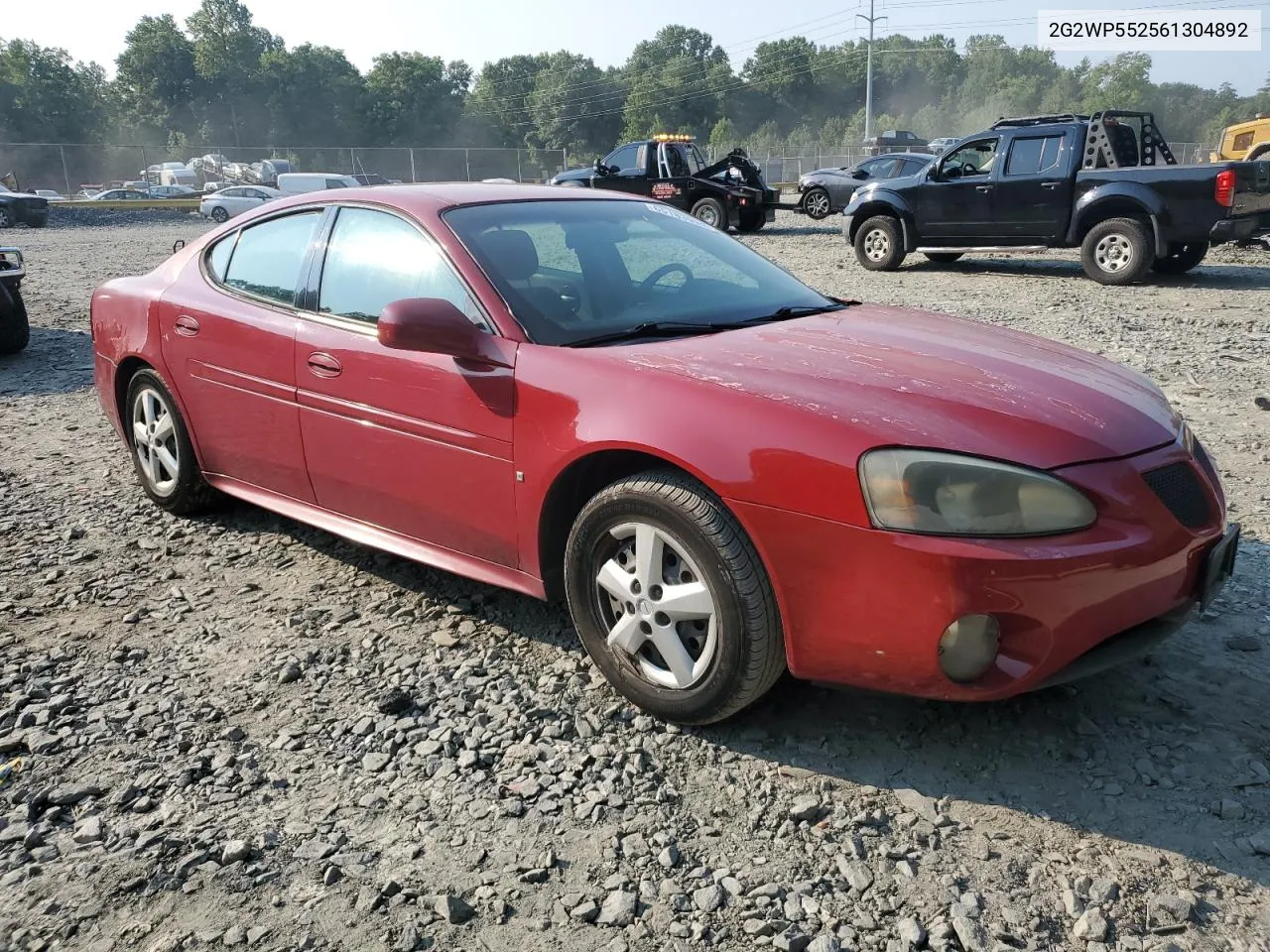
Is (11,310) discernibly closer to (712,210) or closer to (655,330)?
(655,330)

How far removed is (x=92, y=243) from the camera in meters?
21.3

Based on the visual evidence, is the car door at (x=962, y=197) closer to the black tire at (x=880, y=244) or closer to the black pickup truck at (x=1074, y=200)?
the black pickup truck at (x=1074, y=200)

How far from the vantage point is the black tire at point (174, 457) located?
14.4ft

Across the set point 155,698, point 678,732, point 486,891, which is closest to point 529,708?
point 678,732

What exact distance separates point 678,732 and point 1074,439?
133 centimetres

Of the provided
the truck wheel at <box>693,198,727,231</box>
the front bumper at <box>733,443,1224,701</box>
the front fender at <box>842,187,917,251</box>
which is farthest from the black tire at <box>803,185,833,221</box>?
the front bumper at <box>733,443,1224,701</box>

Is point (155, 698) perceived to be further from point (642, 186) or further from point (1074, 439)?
point (642, 186)

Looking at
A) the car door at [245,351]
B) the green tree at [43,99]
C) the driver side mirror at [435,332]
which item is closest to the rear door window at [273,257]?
the car door at [245,351]

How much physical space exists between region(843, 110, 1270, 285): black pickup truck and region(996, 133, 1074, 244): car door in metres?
0.01

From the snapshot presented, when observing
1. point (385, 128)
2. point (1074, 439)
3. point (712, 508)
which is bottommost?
point (712, 508)

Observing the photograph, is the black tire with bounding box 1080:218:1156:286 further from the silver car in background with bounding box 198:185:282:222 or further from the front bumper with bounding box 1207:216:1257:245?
the silver car in background with bounding box 198:185:282:222

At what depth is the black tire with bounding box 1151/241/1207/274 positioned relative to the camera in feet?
38.2

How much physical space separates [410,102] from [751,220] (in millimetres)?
85811

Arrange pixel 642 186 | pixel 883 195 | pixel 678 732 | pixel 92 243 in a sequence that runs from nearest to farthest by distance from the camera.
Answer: pixel 678 732 → pixel 883 195 → pixel 642 186 → pixel 92 243
